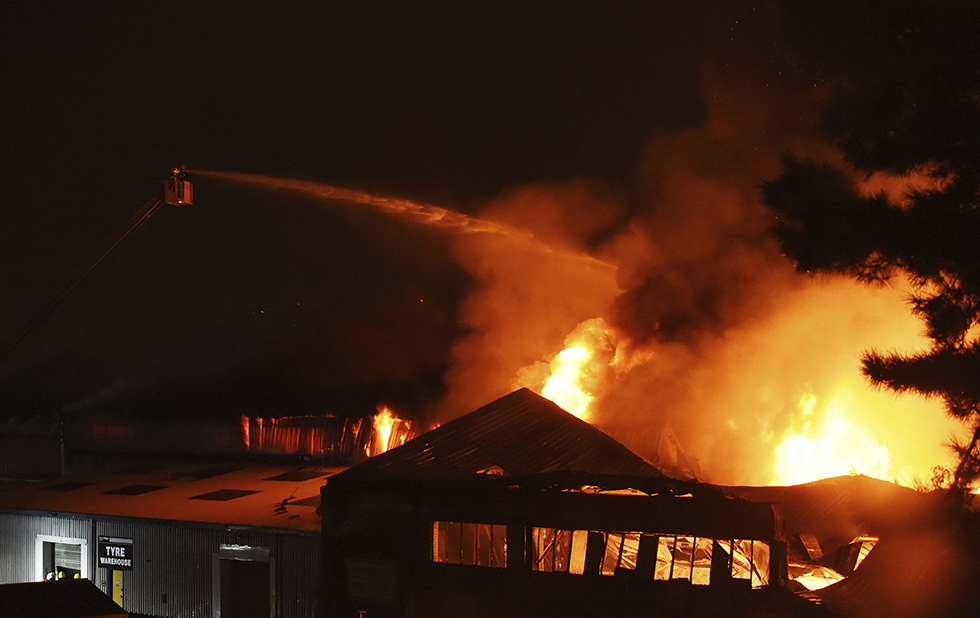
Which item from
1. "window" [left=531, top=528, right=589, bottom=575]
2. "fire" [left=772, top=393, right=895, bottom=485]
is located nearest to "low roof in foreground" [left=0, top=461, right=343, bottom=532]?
"window" [left=531, top=528, right=589, bottom=575]

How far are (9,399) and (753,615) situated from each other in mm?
41465

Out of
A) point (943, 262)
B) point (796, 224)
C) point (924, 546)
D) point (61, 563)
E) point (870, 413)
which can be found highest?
point (796, 224)

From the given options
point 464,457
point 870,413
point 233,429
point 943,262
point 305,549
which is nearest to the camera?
point 943,262

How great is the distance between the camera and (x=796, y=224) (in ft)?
34.4

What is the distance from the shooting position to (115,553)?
18.7 meters

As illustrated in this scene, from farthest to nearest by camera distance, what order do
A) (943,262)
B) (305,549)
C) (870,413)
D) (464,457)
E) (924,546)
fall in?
(870,413) < (305,549) < (464,457) < (924,546) < (943,262)

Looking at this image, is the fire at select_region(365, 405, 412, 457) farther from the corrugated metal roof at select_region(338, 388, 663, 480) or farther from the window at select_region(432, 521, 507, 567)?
the window at select_region(432, 521, 507, 567)

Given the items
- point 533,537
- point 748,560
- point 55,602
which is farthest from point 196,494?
point 748,560

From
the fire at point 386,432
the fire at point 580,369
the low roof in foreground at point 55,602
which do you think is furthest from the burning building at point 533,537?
the fire at point 386,432

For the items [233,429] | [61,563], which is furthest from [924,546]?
[233,429]

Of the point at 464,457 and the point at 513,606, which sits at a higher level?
the point at 464,457

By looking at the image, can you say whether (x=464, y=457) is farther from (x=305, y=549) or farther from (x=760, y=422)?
(x=760, y=422)

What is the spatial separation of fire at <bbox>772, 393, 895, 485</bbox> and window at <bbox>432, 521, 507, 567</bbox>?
14.9 metres

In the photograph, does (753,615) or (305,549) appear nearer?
(753,615)
